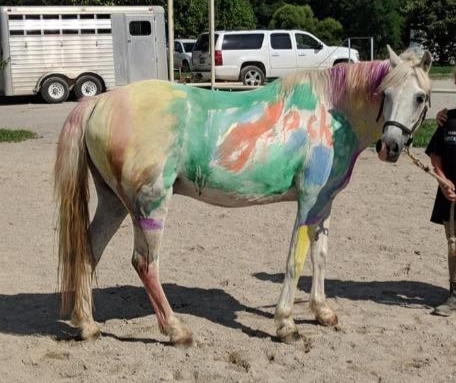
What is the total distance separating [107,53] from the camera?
2098cm

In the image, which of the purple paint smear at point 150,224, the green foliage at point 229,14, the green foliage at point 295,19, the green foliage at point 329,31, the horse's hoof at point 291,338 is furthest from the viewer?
the green foliage at point 295,19

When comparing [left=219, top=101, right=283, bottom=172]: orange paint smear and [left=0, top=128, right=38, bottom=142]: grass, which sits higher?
[left=219, top=101, right=283, bottom=172]: orange paint smear

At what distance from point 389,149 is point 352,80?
0.53 m

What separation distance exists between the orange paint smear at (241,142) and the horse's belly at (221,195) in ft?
0.59

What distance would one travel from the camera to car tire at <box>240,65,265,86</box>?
23078mm

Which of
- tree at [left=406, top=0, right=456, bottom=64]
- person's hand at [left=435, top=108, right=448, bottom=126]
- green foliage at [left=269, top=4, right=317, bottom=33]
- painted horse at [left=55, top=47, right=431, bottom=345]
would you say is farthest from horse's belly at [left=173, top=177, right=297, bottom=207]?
green foliage at [left=269, top=4, right=317, bottom=33]

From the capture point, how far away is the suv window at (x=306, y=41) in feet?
77.3

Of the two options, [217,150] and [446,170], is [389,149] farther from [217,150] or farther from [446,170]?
[446,170]

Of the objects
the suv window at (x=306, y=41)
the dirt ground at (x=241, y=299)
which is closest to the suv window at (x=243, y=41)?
the suv window at (x=306, y=41)

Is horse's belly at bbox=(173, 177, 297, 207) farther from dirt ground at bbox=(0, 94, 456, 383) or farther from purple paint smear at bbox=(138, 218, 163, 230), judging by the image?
dirt ground at bbox=(0, 94, 456, 383)

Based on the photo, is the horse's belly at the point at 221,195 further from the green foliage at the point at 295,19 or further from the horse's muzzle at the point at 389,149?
the green foliage at the point at 295,19

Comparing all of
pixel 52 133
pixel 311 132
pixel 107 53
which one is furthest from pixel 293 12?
pixel 311 132

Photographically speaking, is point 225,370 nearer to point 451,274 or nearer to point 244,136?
point 244,136

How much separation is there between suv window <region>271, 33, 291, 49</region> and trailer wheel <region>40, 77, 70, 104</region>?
271 inches
